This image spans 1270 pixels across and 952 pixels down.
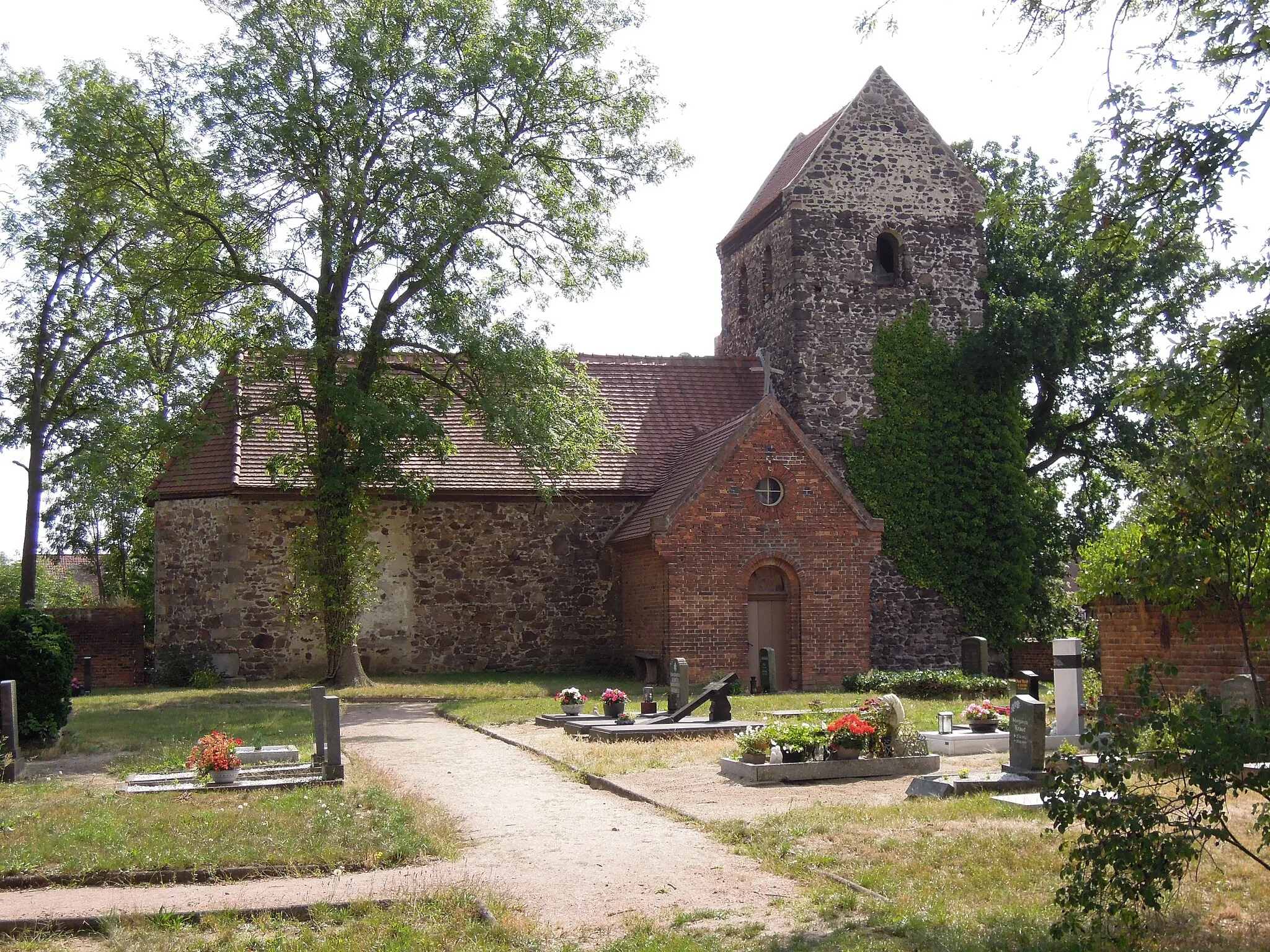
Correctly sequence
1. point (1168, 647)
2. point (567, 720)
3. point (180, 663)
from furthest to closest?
point (180, 663)
point (567, 720)
point (1168, 647)

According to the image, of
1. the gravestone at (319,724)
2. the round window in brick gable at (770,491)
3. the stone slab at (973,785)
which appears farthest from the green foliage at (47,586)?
the stone slab at (973,785)

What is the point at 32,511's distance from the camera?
93.4 ft

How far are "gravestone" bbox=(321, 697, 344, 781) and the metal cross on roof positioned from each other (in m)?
Answer: 14.9

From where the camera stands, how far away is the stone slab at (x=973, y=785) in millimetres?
11164

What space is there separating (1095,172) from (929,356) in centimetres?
2148

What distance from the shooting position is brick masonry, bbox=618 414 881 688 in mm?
24281

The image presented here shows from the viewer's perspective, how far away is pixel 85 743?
51.1ft

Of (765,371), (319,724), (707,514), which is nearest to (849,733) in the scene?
(319,724)

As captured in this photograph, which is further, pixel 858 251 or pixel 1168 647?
pixel 858 251

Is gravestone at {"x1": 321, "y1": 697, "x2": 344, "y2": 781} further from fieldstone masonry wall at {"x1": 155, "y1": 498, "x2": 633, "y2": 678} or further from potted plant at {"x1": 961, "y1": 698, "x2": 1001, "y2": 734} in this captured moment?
fieldstone masonry wall at {"x1": 155, "y1": 498, "x2": 633, "y2": 678}

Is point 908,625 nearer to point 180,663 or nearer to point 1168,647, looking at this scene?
point 1168,647

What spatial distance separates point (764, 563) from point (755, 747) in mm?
12075

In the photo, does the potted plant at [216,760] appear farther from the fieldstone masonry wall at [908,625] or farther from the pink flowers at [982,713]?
the fieldstone masonry wall at [908,625]

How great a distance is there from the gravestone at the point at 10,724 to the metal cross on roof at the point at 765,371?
636 inches
